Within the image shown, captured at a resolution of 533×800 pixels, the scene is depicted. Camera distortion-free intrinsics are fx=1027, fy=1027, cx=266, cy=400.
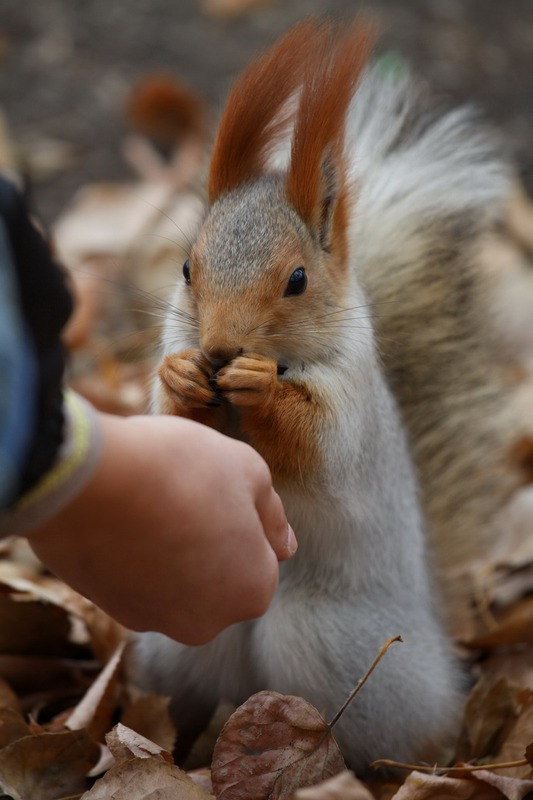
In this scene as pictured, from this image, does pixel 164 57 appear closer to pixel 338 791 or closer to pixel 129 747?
pixel 129 747

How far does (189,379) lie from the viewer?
1023 mm

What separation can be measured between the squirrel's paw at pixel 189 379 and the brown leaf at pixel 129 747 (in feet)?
1.14

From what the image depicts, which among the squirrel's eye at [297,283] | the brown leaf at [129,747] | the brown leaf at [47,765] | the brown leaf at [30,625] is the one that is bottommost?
the brown leaf at [47,765]

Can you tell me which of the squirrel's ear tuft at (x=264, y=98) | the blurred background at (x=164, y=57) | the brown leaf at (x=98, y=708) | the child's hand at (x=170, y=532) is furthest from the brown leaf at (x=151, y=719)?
the blurred background at (x=164, y=57)

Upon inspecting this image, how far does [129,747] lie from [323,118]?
679mm

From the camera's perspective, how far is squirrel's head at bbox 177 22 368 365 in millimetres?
1055

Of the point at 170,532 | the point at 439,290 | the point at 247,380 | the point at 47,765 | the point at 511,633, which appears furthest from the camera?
the point at 439,290

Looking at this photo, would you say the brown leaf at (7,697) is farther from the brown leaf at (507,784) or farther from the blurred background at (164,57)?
the blurred background at (164,57)

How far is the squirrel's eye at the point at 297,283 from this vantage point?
1.10 meters

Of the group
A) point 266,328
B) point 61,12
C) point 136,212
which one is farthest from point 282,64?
point 61,12

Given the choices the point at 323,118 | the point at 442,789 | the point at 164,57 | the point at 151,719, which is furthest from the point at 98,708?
the point at 164,57

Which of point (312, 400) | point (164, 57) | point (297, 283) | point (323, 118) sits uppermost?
point (164, 57)

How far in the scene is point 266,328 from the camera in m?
1.06

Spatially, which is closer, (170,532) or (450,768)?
(170,532)
